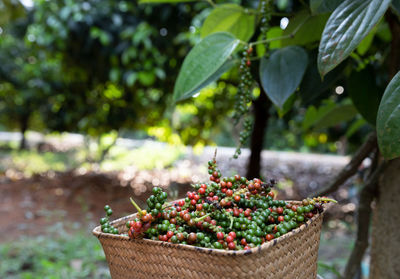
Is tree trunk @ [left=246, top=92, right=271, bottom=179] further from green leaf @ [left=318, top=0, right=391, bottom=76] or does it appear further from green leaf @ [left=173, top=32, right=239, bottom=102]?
green leaf @ [left=318, top=0, right=391, bottom=76]

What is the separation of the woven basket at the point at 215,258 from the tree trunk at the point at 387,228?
1.05 feet

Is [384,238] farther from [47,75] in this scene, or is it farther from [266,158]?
[47,75]

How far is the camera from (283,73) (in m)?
0.67

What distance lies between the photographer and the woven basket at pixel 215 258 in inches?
16.4

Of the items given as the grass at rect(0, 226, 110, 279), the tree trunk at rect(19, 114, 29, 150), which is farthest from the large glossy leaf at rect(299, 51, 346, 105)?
the tree trunk at rect(19, 114, 29, 150)

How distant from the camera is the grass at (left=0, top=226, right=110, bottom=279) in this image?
1.77 meters

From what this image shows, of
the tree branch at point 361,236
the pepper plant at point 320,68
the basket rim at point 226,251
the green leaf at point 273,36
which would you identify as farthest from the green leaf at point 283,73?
the tree branch at point 361,236

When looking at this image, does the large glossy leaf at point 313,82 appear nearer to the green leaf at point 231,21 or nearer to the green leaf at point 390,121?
the green leaf at point 231,21

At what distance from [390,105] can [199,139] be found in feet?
8.83

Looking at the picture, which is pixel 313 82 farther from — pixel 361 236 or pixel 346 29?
pixel 361 236

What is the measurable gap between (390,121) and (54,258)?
6.31ft

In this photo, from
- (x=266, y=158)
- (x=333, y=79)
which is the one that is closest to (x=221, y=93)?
(x=266, y=158)

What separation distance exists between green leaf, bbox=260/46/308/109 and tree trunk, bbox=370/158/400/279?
289 mm

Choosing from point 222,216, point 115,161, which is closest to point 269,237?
point 222,216
